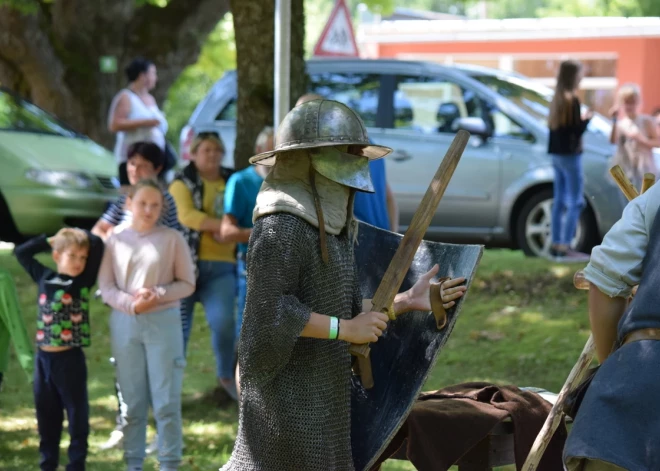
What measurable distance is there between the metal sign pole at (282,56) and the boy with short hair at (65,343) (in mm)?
1363

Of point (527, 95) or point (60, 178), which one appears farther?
point (527, 95)

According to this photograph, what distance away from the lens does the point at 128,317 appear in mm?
5875

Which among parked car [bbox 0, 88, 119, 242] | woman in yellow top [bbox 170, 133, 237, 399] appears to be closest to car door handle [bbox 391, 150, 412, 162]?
parked car [bbox 0, 88, 119, 242]

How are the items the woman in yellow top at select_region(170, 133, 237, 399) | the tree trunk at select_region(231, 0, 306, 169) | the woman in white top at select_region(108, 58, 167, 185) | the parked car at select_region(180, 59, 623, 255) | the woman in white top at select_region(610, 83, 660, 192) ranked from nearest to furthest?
the woman in yellow top at select_region(170, 133, 237, 399), the tree trunk at select_region(231, 0, 306, 169), the woman in white top at select_region(108, 58, 167, 185), the woman in white top at select_region(610, 83, 660, 192), the parked car at select_region(180, 59, 623, 255)

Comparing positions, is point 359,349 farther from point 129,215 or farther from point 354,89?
point 354,89

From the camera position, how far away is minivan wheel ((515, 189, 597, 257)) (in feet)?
37.7

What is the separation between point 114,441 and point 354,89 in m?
6.72

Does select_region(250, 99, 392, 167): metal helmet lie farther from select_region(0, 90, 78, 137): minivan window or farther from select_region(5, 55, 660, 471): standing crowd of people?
select_region(0, 90, 78, 137): minivan window

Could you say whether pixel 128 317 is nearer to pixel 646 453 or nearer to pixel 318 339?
pixel 318 339

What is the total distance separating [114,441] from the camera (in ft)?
22.4

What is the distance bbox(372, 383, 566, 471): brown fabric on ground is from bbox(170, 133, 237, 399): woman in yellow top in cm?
269

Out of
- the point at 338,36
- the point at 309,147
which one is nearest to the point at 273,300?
the point at 309,147

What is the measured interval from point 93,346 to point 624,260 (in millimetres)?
6934

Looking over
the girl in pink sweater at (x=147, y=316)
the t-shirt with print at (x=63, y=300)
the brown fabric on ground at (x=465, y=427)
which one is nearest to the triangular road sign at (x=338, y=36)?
the girl in pink sweater at (x=147, y=316)
